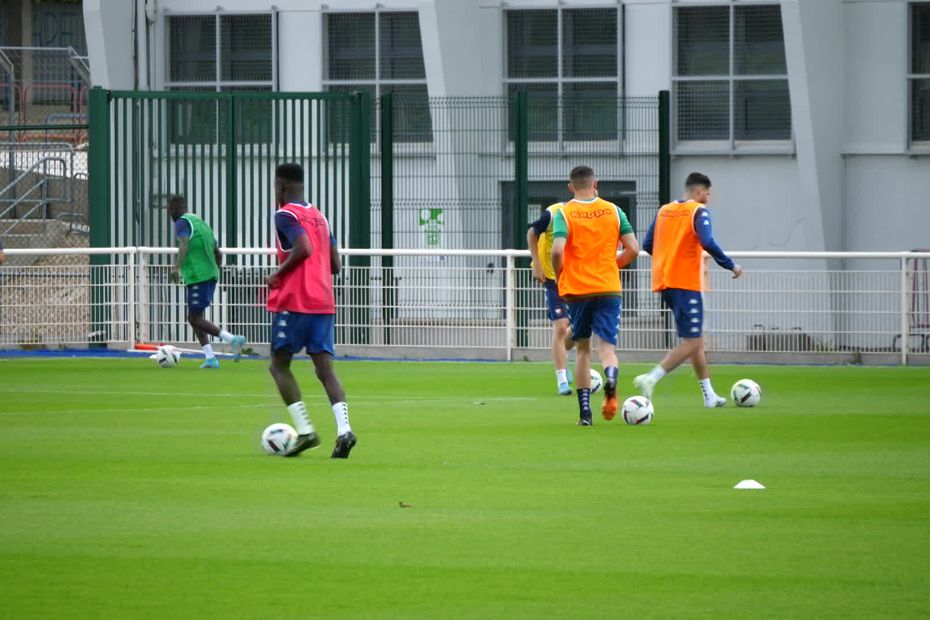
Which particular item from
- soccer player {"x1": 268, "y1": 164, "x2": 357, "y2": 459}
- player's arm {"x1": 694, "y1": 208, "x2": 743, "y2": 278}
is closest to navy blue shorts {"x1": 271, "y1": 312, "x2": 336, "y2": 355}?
soccer player {"x1": 268, "y1": 164, "x2": 357, "y2": 459}

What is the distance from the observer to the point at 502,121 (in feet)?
105

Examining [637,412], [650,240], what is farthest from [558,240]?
[650,240]

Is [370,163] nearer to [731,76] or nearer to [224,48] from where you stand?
[224,48]

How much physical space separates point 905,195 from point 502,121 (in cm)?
716

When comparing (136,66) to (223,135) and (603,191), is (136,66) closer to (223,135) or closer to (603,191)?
(223,135)

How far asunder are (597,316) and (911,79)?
18.3 metres

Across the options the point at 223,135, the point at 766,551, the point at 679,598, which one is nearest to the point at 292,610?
the point at 679,598

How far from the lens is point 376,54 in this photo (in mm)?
33969

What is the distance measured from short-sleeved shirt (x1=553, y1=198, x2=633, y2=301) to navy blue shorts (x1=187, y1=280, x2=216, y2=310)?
8.50m

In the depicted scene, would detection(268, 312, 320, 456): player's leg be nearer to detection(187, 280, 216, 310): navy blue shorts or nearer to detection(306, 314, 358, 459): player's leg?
detection(306, 314, 358, 459): player's leg

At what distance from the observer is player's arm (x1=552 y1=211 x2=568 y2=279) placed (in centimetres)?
1395

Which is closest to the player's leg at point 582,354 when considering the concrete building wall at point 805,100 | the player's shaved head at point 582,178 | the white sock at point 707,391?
the player's shaved head at point 582,178

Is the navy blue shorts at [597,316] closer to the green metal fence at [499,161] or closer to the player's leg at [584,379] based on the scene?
the player's leg at [584,379]

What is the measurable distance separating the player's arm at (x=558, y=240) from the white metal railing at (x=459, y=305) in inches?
374
